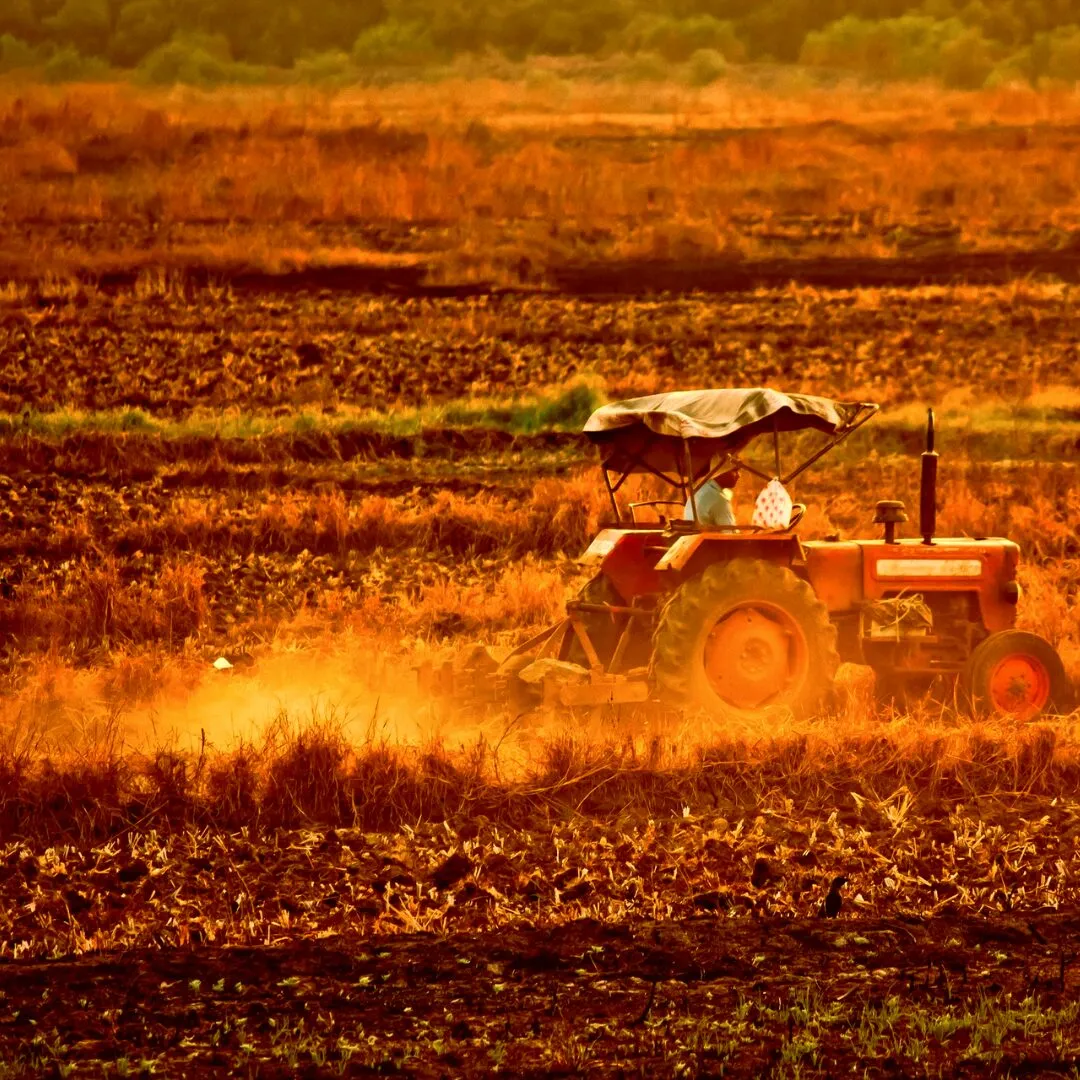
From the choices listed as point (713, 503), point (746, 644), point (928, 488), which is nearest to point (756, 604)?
point (746, 644)

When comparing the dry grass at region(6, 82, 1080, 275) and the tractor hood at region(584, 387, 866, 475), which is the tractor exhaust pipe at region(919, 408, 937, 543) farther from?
the dry grass at region(6, 82, 1080, 275)

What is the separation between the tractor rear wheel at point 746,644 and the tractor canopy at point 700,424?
575mm

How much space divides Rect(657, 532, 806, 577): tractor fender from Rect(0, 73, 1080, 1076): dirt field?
2.52 ft

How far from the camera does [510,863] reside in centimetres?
758

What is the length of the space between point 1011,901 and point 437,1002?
7.94 feet

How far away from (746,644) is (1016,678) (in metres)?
1.52

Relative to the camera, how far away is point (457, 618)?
1299cm

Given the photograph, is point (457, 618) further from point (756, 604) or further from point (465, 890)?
point (465, 890)

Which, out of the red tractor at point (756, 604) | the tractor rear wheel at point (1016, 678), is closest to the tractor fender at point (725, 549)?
the red tractor at point (756, 604)

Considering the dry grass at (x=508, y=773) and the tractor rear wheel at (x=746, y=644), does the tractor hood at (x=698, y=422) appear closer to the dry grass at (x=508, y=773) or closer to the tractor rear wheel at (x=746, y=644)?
the tractor rear wheel at (x=746, y=644)

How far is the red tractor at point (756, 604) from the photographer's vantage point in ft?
29.6

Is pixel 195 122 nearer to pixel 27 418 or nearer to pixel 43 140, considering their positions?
pixel 43 140

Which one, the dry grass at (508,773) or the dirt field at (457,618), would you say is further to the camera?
the dry grass at (508,773)

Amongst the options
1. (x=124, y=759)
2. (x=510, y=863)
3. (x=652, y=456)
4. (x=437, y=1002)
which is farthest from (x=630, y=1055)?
(x=652, y=456)
